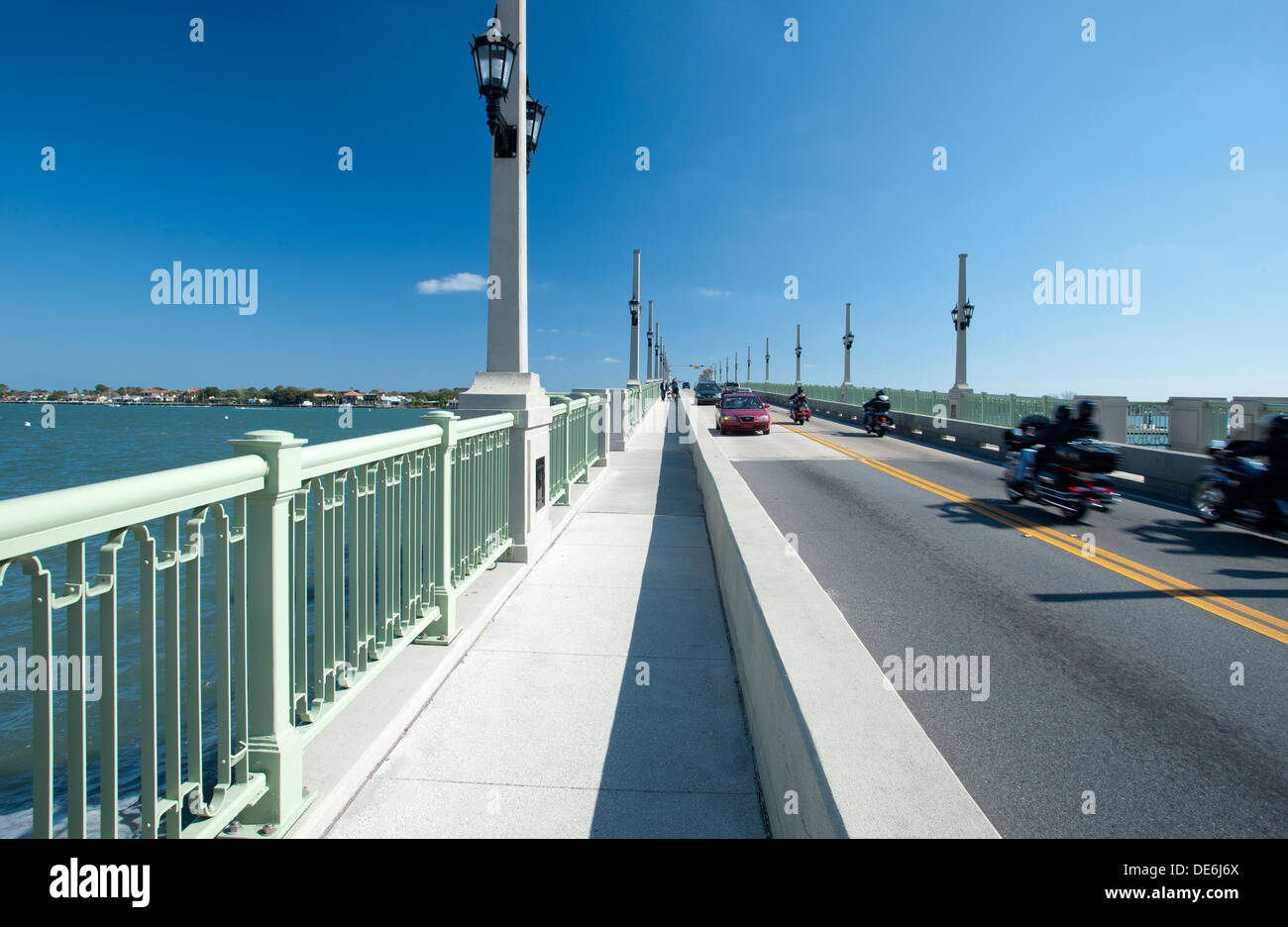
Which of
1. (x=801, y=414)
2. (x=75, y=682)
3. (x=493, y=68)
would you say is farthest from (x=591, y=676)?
(x=801, y=414)

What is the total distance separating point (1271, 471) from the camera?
888 cm

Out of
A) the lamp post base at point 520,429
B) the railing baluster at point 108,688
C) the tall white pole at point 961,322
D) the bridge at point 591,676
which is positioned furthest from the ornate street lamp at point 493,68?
the tall white pole at point 961,322

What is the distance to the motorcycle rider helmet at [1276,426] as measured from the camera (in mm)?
8867

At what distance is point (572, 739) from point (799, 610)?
55.8 inches

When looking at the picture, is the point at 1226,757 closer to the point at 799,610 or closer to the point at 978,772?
the point at 978,772

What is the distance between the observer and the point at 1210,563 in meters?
7.70

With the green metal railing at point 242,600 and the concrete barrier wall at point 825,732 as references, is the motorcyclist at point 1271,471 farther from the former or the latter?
the green metal railing at point 242,600

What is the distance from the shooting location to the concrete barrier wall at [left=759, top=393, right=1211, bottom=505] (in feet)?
38.9

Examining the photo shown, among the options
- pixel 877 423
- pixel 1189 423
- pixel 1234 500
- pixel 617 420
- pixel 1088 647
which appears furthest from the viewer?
pixel 877 423

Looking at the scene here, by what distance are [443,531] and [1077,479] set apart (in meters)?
9.15

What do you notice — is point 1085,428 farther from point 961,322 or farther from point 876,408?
point 961,322

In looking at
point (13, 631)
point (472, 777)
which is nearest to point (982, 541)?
point (472, 777)

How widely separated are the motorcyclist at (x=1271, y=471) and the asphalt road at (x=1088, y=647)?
1.79 ft

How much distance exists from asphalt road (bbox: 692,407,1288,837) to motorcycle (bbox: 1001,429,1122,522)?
277 millimetres
